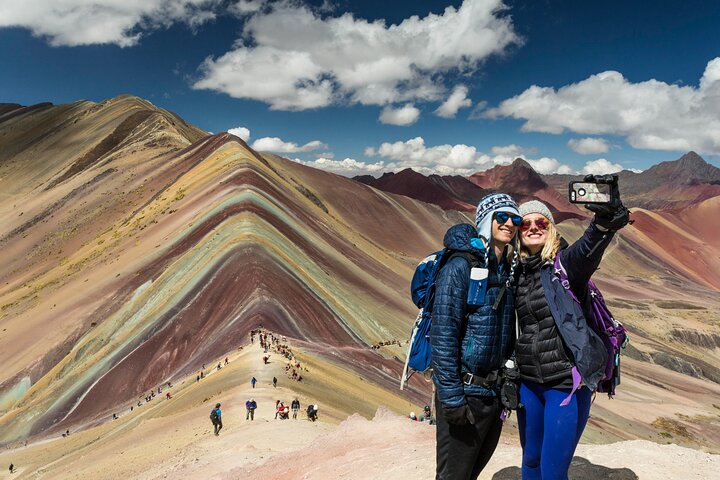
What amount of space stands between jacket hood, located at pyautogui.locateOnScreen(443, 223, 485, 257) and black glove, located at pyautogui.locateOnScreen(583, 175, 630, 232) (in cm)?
92

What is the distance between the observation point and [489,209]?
4238 millimetres

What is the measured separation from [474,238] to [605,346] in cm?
153

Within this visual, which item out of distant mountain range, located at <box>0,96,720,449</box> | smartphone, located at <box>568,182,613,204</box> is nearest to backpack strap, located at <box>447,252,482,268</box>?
smartphone, located at <box>568,182,613,204</box>

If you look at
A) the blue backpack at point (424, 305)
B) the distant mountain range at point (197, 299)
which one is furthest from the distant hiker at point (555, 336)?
the distant mountain range at point (197, 299)

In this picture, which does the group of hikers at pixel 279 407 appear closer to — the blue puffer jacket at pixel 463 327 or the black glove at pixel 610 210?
the blue puffer jacket at pixel 463 327

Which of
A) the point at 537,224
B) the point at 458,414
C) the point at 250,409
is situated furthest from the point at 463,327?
the point at 250,409

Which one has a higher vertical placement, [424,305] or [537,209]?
[537,209]

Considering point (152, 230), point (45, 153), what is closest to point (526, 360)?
point (152, 230)

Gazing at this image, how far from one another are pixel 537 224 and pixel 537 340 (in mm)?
1011

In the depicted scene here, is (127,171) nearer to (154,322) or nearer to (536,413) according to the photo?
(154,322)

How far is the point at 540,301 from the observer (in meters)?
4.13

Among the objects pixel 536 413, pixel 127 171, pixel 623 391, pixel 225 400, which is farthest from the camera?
pixel 127 171

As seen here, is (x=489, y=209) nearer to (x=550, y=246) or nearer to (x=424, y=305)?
(x=550, y=246)

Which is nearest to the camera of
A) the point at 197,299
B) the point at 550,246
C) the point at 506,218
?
the point at 506,218
